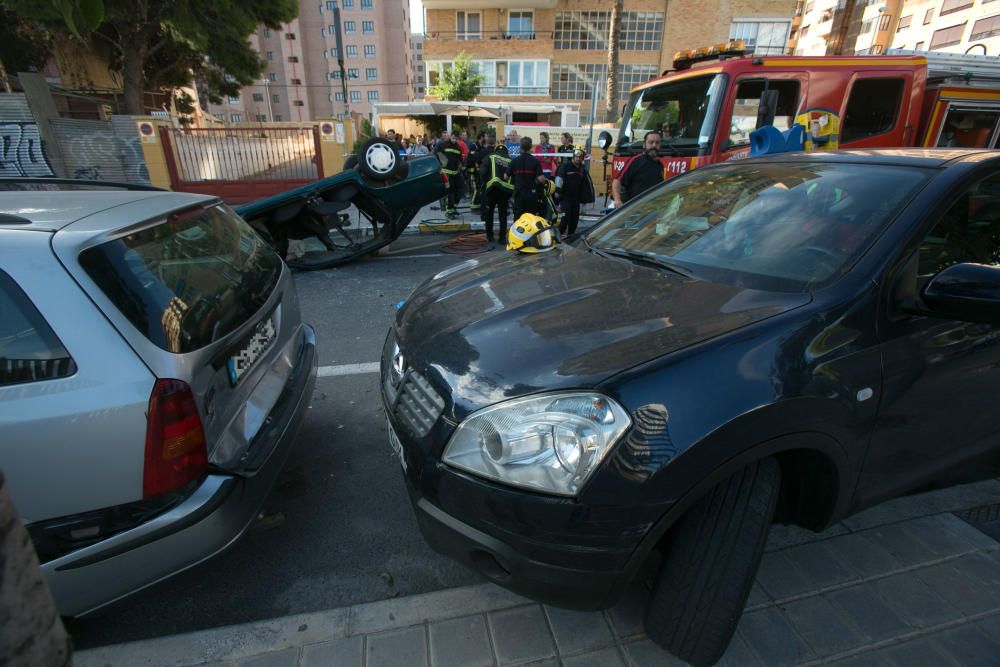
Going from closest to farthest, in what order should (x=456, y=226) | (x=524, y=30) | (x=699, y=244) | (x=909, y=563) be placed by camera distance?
(x=909, y=563)
(x=699, y=244)
(x=456, y=226)
(x=524, y=30)

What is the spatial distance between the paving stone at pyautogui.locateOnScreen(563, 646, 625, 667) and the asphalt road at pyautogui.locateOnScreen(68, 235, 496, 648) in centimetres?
56

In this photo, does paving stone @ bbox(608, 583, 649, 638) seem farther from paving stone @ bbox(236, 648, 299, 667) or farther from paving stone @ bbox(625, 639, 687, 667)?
paving stone @ bbox(236, 648, 299, 667)

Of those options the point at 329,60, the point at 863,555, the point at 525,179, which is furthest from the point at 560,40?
the point at 329,60

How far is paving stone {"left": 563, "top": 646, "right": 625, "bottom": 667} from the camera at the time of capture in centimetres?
165

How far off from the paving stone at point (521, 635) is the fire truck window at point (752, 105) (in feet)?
20.4

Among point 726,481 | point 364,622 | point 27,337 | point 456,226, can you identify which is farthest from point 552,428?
point 456,226

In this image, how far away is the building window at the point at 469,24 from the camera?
114 feet

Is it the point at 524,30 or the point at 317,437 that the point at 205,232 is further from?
the point at 524,30

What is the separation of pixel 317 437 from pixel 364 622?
59.5 inches

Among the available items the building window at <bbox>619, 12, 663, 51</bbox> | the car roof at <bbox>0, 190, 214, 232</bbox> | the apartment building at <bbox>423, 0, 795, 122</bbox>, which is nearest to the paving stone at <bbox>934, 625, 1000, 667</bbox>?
the car roof at <bbox>0, 190, 214, 232</bbox>

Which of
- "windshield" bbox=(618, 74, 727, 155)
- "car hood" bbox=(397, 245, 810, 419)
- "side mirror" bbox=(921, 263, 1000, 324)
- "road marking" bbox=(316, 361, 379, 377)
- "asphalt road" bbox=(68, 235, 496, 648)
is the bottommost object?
"road marking" bbox=(316, 361, 379, 377)

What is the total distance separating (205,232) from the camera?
2391mm

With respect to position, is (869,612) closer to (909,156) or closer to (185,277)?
(909,156)

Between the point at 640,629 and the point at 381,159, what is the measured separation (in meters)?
6.26
